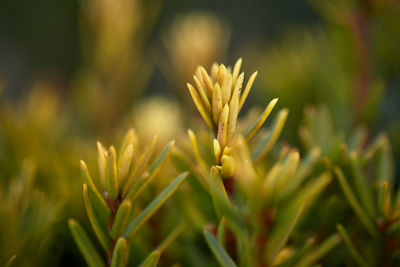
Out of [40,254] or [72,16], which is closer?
[40,254]

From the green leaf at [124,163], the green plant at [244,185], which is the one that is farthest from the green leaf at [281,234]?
the green leaf at [124,163]

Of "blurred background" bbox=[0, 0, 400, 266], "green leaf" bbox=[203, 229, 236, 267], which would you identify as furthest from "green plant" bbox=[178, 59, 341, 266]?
"blurred background" bbox=[0, 0, 400, 266]

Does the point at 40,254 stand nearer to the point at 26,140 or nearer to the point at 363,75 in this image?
the point at 26,140

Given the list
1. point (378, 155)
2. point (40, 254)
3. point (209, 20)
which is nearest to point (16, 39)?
point (209, 20)

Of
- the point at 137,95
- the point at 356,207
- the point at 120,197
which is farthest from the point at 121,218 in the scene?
the point at 137,95

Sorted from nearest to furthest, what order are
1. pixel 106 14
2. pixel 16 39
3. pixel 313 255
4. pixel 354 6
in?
pixel 313 255
pixel 354 6
pixel 106 14
pixel 16 39

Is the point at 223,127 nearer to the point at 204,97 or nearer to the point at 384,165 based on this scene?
the point at 204,97

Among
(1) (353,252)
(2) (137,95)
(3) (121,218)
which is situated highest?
(2) (137,95)
